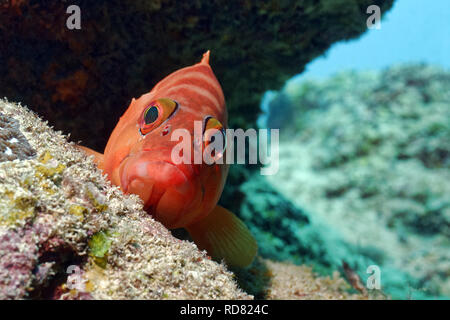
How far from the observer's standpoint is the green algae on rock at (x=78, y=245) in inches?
49.2

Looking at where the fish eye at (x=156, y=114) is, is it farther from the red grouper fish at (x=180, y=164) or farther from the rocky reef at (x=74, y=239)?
the rocky reef at (x=74, y=239)

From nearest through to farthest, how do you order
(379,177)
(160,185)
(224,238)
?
(160,185)
(224,238)
(379,177)

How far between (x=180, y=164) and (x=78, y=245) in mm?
732

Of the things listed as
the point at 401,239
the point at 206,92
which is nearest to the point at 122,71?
the point at 206,92

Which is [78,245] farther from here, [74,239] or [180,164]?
[180,164]

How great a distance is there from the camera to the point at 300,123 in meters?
13.3

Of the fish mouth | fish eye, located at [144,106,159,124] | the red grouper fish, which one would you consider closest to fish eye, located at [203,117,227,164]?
the red grouper fish

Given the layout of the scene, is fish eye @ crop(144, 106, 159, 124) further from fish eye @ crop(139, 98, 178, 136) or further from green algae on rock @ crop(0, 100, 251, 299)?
green algae on rock @ crop(0, 100, 251, 299)

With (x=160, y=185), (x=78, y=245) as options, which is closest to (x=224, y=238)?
(x=160, y=185)

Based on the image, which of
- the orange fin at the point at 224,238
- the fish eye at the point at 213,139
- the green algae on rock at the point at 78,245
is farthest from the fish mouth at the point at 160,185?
the orange fin at the point at 224,238

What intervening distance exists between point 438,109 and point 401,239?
455 centimetres

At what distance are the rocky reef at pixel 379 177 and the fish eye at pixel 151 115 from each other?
9.98 feet

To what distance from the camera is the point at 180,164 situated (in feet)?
6.26

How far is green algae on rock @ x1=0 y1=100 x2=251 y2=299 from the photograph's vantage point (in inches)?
49.2
